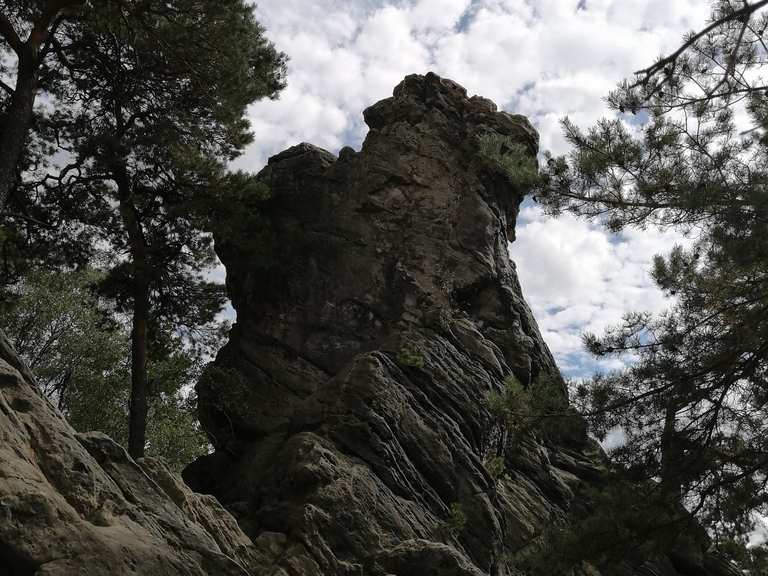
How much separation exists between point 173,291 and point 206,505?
8154mm

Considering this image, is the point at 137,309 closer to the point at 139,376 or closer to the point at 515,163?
the point at 139,376

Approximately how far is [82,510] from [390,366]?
232 inches

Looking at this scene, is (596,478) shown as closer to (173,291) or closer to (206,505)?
(206,505)

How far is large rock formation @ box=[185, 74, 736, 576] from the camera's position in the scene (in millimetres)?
8828

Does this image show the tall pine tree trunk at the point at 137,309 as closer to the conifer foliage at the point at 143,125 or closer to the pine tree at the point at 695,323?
the conifer foliage at the point at 143,125

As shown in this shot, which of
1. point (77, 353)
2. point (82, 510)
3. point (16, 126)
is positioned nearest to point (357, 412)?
point (82, 510)

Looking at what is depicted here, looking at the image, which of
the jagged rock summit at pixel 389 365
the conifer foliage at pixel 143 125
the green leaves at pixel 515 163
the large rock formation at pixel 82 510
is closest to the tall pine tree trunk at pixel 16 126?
the conifer foliage at pixel 143 125

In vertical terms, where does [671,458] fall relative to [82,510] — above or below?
above

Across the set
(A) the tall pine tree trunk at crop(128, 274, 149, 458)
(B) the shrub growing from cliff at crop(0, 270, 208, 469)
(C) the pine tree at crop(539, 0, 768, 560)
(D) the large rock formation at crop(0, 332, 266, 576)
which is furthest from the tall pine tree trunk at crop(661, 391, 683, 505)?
(B) the shrub growing from cliff at crop(0, 270, 208, 469)

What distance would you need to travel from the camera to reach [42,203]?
14.2m

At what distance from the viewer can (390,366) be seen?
35.8 ft

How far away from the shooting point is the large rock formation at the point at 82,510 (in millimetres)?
4965

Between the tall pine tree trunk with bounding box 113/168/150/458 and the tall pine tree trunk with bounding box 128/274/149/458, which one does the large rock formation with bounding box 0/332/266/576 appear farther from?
the tall pine tree trunk with bounding box 113/168/150/458

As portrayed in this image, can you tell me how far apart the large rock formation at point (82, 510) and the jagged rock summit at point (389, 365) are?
146 centimetres
